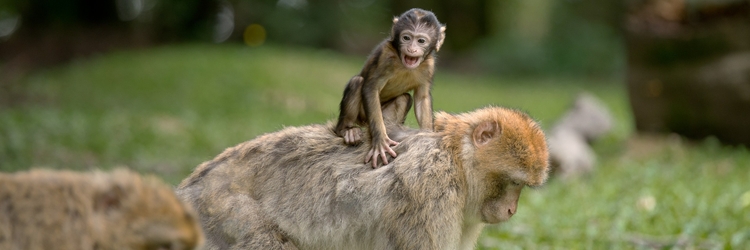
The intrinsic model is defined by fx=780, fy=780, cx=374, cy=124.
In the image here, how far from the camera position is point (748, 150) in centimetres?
1126

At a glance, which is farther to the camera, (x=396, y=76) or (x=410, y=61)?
(x=396, y=76)

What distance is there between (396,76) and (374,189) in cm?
87

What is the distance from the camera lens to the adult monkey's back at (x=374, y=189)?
4250 millimetres

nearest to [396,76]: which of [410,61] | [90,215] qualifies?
[410,61]

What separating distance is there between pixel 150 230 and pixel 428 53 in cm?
220

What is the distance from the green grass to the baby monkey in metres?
0.65

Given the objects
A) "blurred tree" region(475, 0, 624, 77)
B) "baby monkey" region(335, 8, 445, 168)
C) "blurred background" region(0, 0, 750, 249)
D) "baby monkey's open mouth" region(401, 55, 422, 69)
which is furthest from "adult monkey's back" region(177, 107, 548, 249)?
"blurred tree" region(475, 0, 624, 77)

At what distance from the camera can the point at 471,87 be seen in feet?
74.7

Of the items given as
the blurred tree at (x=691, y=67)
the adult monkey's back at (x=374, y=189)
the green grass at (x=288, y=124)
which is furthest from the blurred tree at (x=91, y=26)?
the adult monkey's back at (x=374, y=189)

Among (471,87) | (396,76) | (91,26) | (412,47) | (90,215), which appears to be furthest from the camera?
(91,26)

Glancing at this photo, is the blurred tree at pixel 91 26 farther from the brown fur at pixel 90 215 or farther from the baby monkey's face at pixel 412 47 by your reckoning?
the brown fur at pixel 90 215

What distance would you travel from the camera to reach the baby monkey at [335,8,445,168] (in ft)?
15.5

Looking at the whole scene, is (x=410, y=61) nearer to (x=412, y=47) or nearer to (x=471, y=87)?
(x=412, y=47)

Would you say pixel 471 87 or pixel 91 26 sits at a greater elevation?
pixel 91 26
